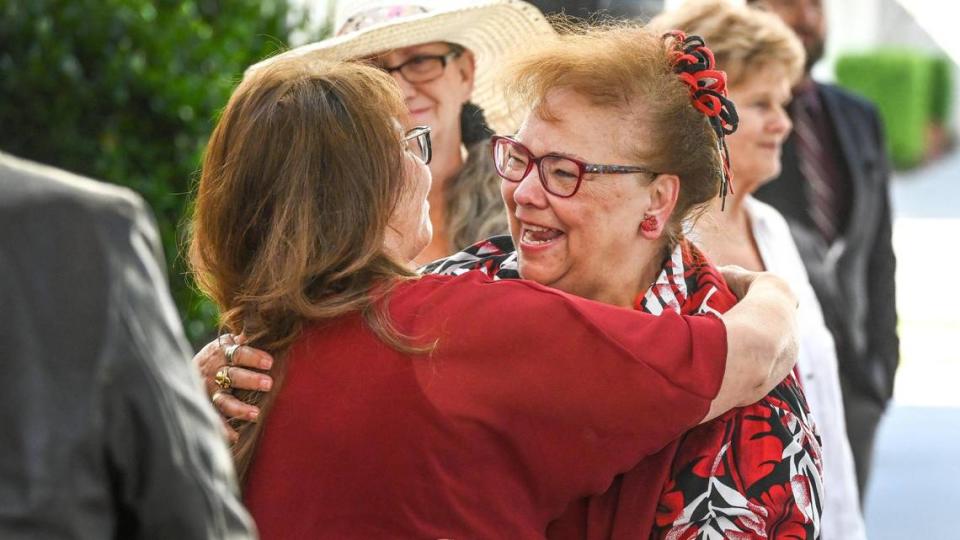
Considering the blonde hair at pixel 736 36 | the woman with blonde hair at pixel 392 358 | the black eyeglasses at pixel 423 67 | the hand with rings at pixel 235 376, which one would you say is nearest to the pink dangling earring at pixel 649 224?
the woman with blonde hair at pixel 392 358

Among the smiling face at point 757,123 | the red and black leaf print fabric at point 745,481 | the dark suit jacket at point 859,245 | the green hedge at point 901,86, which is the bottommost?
the green hedge at point 901,86

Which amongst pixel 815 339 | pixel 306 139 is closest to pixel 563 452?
pixel 306 139

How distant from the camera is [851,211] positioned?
16.6ft

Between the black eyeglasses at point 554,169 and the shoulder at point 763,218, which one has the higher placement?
the black eyeglasses at point 554,169

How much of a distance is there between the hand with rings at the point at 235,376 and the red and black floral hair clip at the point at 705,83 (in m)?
0.92

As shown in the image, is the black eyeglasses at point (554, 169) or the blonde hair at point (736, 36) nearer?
the black eyeglasses at point (554, 169)

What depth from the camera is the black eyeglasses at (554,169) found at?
2.65m

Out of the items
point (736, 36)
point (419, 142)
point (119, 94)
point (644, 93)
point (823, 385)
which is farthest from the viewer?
point (119, 94)

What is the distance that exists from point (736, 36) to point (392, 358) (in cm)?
213

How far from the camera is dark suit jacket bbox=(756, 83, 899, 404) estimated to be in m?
4.88

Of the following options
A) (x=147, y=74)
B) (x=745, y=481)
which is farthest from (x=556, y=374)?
(x=147, y=74)

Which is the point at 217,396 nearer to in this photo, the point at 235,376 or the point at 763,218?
the point at 235,376

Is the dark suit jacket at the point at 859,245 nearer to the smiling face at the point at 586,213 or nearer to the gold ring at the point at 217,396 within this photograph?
the smiling face at the point at 586,213

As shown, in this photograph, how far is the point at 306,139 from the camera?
2238 mm
